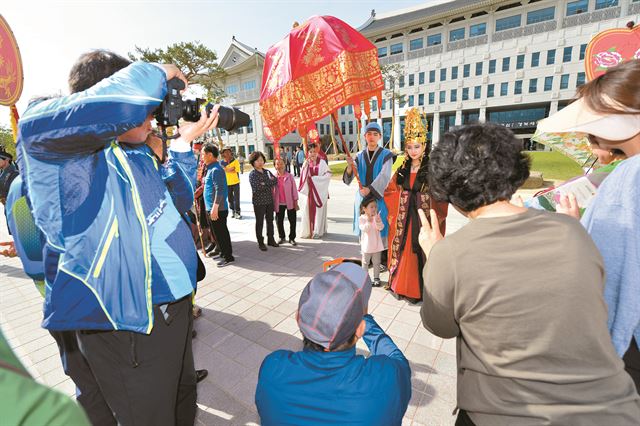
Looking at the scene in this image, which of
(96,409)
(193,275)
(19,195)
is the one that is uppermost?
(19,195)

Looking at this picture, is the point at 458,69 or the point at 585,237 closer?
the point at 585,237

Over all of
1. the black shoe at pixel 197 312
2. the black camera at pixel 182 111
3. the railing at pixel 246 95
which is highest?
the railing at pixel 246 95

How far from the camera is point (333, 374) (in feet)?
3.18

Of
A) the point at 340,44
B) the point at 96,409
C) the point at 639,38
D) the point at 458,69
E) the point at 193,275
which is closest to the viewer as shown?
the point at 193,275

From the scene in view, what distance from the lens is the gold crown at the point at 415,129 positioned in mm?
3416

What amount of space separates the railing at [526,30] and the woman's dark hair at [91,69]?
41.5m

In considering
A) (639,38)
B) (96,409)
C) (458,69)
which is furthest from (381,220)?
(458,69)

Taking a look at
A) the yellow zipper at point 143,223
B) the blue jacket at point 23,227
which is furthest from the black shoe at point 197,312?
the yellow zipper at point 143,223

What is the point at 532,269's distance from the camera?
2.80ft

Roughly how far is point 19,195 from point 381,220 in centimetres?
344

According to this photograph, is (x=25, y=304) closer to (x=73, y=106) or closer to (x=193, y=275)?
(x=193, y=275)

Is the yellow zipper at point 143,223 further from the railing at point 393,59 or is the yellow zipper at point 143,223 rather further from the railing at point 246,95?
the railing at point 393,59

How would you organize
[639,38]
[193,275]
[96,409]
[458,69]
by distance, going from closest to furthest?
[193,275]
[96,409]
[639,38]
[458,69]

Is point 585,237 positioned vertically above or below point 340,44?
below
